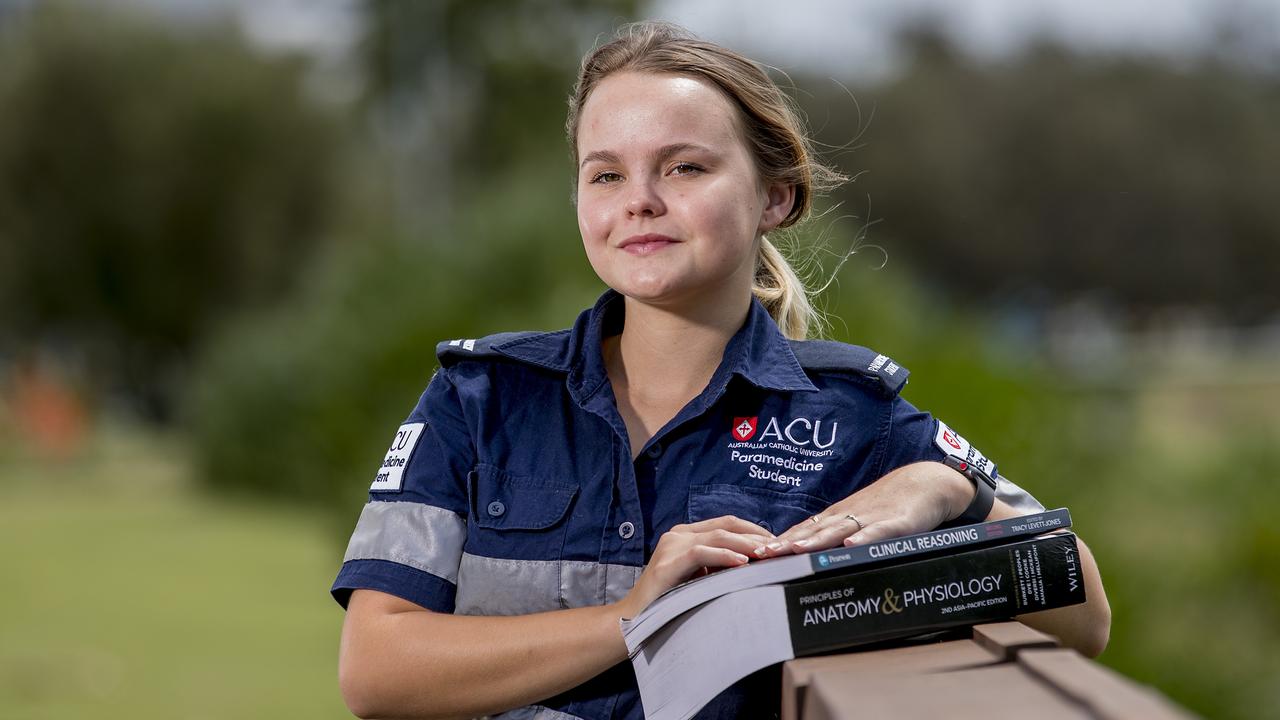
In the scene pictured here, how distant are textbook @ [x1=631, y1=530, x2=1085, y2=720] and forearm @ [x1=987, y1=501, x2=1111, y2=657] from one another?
175mm

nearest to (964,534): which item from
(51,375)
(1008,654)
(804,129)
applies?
(1008,654)

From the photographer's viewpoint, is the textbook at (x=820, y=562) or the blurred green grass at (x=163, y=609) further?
the blurred green grass at (x=163, y=609)

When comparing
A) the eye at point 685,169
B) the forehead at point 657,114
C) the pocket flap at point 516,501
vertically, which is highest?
the forehead at point 657,114

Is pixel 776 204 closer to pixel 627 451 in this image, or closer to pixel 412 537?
pixel 627 451

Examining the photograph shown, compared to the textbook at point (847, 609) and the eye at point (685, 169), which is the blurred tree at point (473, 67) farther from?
the textbook at point (847, 609)

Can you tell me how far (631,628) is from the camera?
1.80 m

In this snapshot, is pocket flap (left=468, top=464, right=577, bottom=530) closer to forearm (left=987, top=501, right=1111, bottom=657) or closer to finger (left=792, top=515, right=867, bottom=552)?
finger (left=792, top=515, right=867, bottom=552)

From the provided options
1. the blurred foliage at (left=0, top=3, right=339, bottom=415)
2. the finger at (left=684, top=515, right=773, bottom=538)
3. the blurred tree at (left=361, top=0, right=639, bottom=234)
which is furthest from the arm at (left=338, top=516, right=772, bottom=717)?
the blurred foliage at (left=0, top=3, right=339, bottom=415)

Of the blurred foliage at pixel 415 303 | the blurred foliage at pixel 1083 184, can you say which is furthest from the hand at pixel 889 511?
the blurred foliage at pixel 1083 184

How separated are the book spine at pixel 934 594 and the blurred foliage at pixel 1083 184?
157ft

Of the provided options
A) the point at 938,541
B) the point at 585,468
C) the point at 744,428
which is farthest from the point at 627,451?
the point at 938,541

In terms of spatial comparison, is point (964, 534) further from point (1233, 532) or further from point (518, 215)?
point (1233, 532)

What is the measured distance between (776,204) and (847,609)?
81 centimetres

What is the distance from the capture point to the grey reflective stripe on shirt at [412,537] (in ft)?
6.59
